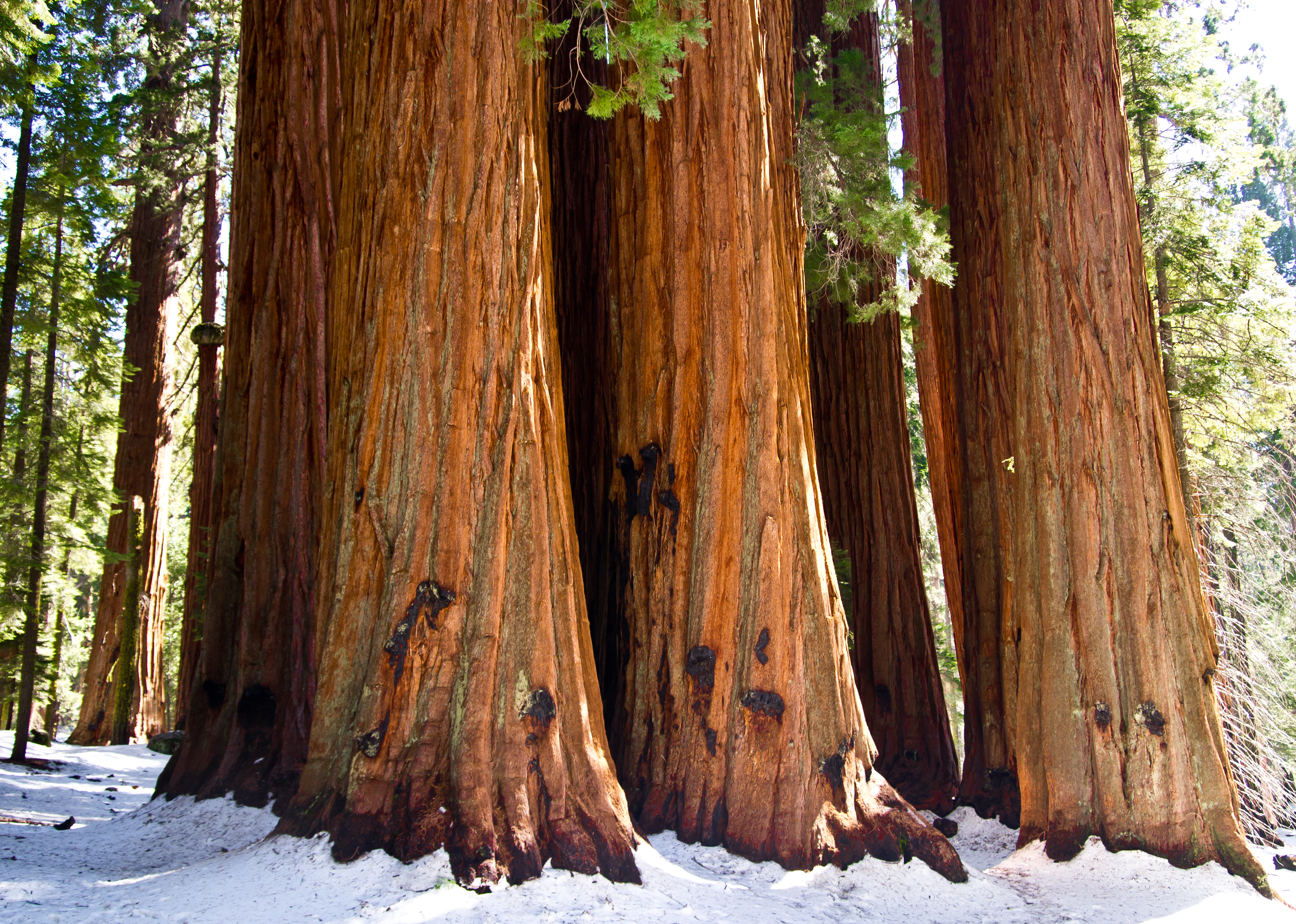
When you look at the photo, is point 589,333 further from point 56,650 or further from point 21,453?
point 56,650

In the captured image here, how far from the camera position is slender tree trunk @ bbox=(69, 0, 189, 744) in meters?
11.7

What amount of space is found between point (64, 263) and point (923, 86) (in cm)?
912

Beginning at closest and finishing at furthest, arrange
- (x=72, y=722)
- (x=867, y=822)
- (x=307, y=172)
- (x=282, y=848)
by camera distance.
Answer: (x=282, y=848), (x=867, y=822), (x=307, y=172), (x=72, y=722)

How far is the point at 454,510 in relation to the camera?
147 inches

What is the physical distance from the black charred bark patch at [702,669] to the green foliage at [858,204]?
3128mm

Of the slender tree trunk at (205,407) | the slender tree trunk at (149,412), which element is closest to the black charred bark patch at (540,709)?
the slender tree trunk at (205,407)

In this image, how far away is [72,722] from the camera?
1453 inches

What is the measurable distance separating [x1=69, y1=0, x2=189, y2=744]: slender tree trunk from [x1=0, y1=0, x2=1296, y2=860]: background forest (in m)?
0.10

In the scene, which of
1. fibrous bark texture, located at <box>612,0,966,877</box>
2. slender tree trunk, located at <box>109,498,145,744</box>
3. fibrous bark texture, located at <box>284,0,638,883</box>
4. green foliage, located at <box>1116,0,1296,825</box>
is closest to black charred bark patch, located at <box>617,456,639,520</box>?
fibrous bark texture, located at <box>612,0,966,877</box>

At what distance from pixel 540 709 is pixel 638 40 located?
3211 mm

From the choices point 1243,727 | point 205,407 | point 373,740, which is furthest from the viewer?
point 205,407

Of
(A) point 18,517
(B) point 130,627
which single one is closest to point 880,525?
(B) point 130,627

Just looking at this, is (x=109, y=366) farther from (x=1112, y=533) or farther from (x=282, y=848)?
(x=1112, y=533)

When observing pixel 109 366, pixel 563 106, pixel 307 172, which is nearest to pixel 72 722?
pixel 109 366
